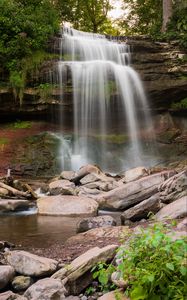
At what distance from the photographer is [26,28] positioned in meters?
20.2

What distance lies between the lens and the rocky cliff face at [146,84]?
19.3 m

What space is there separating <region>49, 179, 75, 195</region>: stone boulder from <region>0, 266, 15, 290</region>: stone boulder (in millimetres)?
7107

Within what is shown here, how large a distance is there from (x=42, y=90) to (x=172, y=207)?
12.5 metres

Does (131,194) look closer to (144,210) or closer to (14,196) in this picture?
(144,210)

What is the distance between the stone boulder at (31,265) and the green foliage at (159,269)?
6.29ft

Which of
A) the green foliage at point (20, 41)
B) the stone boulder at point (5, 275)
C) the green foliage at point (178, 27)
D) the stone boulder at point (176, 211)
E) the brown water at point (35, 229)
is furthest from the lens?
the green foliage at point (178, 27)

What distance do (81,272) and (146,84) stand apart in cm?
1580

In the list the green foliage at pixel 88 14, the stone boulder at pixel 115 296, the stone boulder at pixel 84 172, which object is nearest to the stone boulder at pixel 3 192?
the stone boulder at pixel 84 172

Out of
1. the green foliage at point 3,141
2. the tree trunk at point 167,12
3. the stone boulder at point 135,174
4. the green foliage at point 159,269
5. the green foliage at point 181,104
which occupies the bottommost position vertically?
the stone boulder at point 135,174

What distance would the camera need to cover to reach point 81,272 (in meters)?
5.45

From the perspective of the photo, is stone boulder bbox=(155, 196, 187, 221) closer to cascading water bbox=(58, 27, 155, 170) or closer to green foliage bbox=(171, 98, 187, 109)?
cascading water bbox=(58, 27, 155, 170)

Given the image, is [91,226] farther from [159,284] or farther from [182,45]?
[182,45]

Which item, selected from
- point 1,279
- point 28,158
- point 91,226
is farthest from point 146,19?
point 1,279

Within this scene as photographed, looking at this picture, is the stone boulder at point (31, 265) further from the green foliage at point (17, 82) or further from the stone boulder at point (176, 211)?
the green foliage at point (17, 82)
